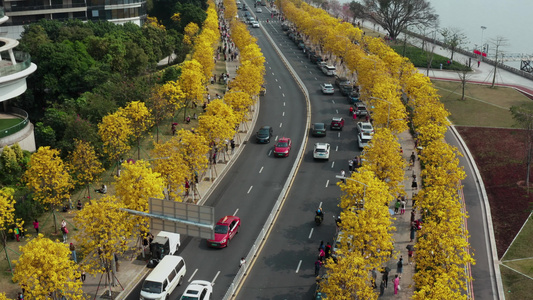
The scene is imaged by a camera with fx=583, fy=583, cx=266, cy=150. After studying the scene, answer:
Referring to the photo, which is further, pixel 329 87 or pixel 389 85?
pixel 329 87

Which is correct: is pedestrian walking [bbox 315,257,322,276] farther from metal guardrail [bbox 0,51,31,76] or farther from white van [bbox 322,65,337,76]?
white van [bbox 322,65,337,76]

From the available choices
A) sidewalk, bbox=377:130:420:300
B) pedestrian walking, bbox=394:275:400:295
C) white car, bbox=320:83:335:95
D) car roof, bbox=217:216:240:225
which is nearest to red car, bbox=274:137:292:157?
sidewalk, bbox=377:130:420:300

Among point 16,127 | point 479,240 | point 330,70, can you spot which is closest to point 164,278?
point 479,240

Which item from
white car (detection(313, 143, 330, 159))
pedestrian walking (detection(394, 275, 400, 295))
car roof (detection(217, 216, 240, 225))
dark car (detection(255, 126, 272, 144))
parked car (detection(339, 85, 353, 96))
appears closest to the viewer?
pedestrian walking (detection(394, 275, 400, 295))

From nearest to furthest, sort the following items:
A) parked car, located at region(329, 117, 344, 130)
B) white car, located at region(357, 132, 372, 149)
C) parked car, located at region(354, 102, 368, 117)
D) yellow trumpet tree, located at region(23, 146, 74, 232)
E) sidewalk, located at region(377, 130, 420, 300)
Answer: sidewalk, located at region(377, 130, 420, 300)
yellow trumpet tree, located at region(23, 146, 74, 232)
white car, located at region(357, 132, 372, 149)
parked car, located at region(329, 117, 344, 130)
parked car, located at region(354, 102, 368, 117)

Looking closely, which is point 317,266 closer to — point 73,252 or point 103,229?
point 103,229

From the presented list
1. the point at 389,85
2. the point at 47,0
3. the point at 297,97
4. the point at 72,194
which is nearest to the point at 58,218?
the point at 72,194

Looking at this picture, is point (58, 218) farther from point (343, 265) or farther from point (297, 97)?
point (297, 97)

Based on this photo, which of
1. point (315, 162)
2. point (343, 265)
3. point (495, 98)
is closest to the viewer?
point (343, 265)
